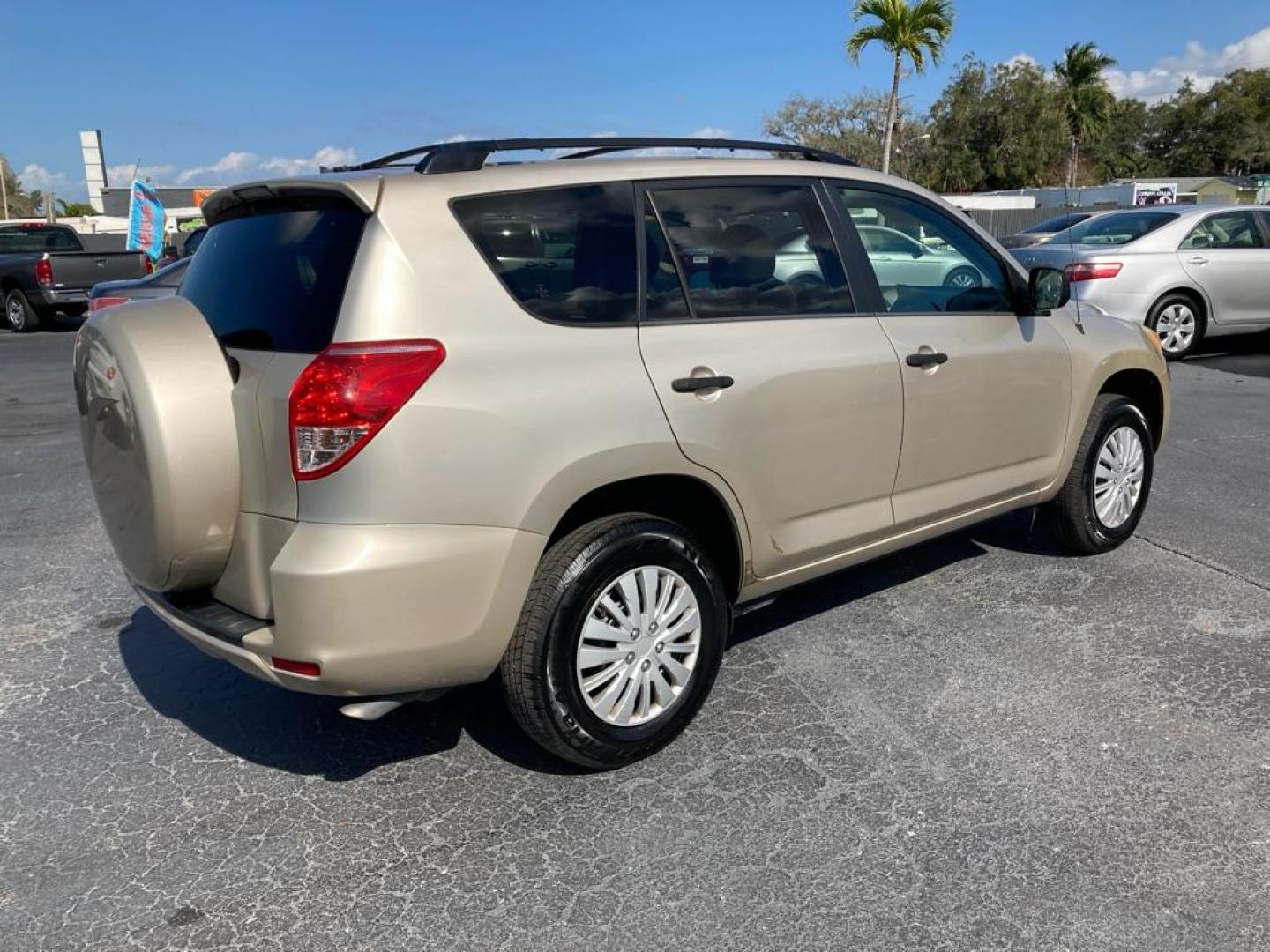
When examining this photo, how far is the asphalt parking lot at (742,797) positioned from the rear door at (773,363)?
676 millimetres

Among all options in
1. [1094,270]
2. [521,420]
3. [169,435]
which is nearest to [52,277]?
[1094,270]

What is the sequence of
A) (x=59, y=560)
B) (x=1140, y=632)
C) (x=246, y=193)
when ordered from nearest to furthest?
(x=246, y=193) < (x=1140, y=632) < (x=59, y=560)

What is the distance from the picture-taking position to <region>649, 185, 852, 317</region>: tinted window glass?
338 cm

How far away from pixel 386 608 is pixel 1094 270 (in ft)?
32.4

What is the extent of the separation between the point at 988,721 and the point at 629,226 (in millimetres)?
1998

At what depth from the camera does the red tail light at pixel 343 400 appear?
8.67 ft

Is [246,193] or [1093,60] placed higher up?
[1093,60]

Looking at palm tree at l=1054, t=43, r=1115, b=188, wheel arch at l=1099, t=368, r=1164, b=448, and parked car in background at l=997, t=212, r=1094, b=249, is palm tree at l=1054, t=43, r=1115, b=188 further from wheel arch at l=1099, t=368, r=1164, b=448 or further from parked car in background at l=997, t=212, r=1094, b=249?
wheel arch at l=1099, t=368, r=1164, b=448

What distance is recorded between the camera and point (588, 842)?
291cm

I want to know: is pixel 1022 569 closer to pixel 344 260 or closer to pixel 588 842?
pixel 588 842

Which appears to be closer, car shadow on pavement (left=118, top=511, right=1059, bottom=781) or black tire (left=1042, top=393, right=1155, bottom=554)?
car shadow on pavement (left=118, top=511, right=1059, bottom=781)

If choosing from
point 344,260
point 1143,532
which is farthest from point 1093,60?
point 344,260

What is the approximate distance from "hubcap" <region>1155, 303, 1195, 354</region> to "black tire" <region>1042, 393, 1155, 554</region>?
6.82 m

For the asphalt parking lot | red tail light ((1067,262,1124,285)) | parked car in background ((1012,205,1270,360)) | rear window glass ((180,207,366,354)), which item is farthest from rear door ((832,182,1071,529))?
red tail light ((1067,262,1124,285))
